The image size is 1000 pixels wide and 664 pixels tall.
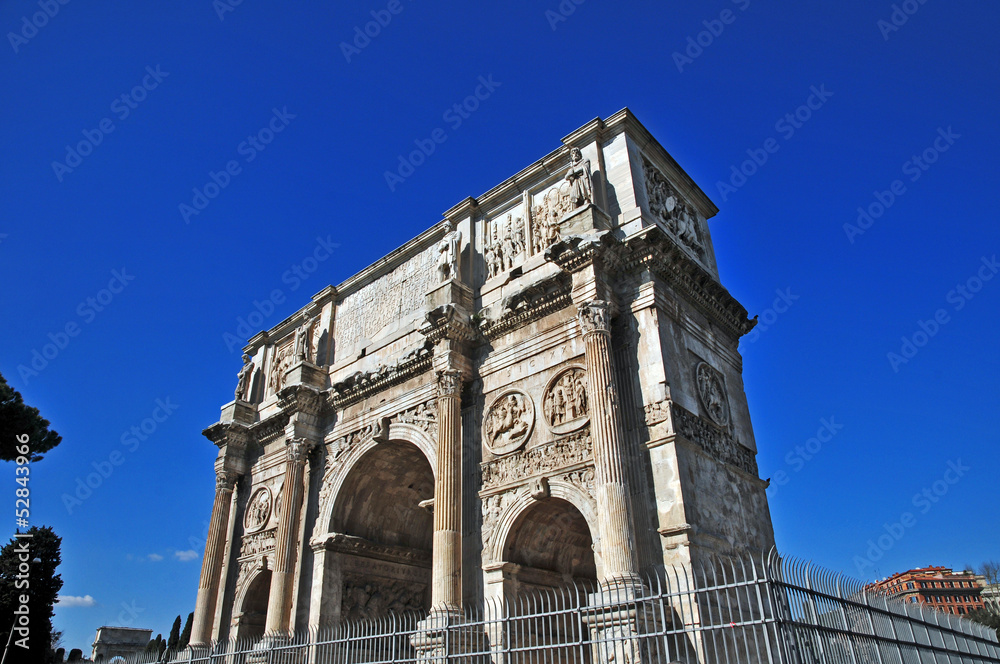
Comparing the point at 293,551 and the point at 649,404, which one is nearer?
the point at 649,404

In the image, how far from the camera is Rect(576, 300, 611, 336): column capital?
1170cm

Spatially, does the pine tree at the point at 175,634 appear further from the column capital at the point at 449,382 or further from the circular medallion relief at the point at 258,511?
the column capital at the point at 449,382

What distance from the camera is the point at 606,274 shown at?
12.4m

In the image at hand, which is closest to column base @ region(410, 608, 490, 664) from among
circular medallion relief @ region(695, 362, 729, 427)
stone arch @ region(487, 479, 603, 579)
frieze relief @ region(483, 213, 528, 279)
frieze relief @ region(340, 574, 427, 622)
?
stone arch @ region(487, 479, 603, 579)

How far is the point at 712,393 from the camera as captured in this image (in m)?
12.9

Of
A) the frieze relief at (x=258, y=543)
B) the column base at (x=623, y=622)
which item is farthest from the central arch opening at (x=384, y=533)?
the column base at (x=623, y=622)

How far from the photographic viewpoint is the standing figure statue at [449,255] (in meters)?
15.8

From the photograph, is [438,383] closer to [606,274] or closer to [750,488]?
[606,274]

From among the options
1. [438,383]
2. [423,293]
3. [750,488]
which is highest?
[423,293]

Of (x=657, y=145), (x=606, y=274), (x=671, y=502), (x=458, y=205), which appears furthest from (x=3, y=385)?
(x=657, y=145)

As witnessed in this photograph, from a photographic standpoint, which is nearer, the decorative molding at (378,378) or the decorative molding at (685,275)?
the decorative molding at (685,275)

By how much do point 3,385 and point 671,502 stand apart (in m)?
14.1

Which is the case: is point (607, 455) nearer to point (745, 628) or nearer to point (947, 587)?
point (745, 628)

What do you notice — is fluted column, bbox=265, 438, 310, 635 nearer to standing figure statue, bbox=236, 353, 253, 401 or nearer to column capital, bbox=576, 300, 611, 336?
standing figure statue, bbox=236, 353, 253, 401
